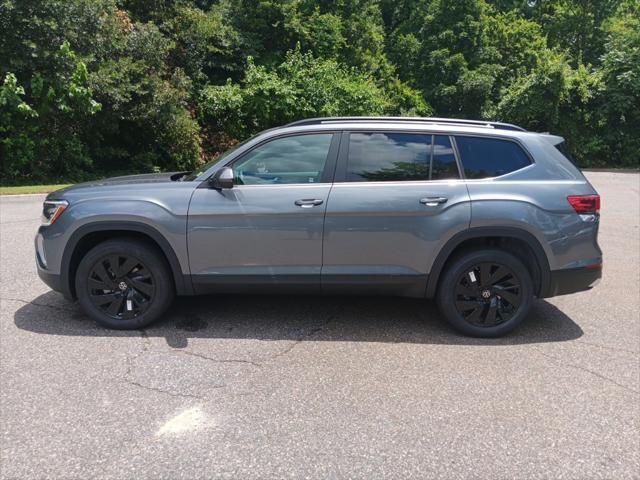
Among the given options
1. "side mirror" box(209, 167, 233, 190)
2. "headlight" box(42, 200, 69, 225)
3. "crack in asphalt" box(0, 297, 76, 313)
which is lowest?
"crack in asphalt" box(0, 297, 76, 313)

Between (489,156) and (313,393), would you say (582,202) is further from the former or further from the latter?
(313,393)

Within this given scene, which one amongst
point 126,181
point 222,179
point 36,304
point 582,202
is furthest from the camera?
point 36,304

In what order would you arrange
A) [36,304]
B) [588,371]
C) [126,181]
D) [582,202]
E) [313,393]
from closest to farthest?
[313,393] < [588,371] < [582,202] < [126,181] < [36,304]

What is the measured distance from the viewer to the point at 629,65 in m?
25.2

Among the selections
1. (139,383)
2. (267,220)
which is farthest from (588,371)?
(139,383)

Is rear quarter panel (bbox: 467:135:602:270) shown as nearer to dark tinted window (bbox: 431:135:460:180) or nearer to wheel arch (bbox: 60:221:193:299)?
dark tinted window (bbox: 431:135:460:180)

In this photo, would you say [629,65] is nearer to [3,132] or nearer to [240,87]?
[240,87]

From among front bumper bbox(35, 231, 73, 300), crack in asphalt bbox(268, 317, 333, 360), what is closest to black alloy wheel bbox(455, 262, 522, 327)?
crack in asphalt bbox(268, 317, 333, 360)

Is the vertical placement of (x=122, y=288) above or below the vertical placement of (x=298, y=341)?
above

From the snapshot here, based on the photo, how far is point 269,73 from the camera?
20391 mm

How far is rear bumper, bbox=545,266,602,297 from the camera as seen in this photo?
4352 mm

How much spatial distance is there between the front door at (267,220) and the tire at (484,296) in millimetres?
1120

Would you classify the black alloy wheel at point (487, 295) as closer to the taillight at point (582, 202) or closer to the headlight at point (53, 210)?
the taillight at point (582, 202)

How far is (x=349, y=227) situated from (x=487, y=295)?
4.26ft
